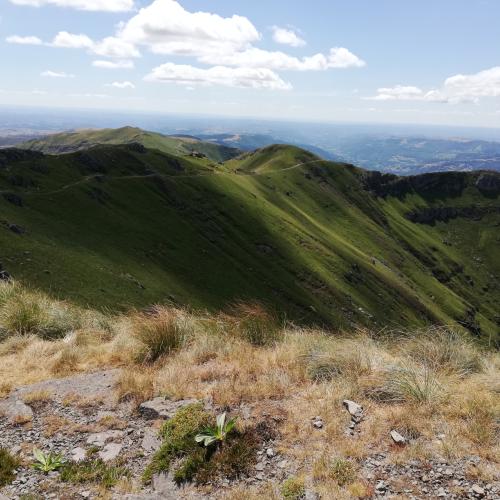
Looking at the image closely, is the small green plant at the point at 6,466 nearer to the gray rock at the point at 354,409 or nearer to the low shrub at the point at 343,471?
the low shrub at the point at 343,471

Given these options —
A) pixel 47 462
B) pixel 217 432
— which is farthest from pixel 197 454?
pixel 47 462

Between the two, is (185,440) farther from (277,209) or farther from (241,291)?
(277,209)

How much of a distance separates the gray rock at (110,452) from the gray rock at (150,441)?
1.46 feet

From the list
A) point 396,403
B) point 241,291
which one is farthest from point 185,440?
point 241,291

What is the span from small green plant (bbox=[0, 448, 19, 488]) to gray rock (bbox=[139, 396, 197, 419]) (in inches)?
96.2

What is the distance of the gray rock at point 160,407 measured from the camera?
27.9 feet

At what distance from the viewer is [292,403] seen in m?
8.66

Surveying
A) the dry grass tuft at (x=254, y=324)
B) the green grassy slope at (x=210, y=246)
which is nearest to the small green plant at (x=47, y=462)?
the dry grass tuft at (x=254, y=324)

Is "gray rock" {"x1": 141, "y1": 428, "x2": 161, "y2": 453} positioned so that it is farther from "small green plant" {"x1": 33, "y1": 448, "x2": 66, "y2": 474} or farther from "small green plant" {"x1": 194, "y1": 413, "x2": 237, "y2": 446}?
"small green plant" {"x1": 33, "y1": 448, "x2": 66, "y2": 474}

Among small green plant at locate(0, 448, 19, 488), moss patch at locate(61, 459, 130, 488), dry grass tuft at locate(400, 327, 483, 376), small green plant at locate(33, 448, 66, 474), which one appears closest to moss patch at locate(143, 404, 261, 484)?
moss patch at locate(61, 459, 130, 488)

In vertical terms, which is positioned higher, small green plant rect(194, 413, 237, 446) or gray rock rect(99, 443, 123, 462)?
small green plant rect(194, 413, 237, 446)

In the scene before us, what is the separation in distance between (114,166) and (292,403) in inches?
5080

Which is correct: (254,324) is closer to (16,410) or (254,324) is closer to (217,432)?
(217,432)

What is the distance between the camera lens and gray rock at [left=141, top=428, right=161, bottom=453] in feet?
24.9
